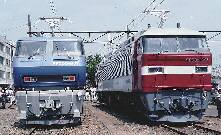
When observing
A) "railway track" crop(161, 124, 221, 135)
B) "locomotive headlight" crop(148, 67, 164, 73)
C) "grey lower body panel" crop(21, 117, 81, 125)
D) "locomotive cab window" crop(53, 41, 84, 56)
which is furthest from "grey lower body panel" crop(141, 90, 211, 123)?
"locomotive cab window" crop(53, 41, 84, 56)

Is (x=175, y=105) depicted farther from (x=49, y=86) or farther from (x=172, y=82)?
(x=49, y=86)

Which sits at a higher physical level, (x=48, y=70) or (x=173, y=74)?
(x=48, y=70)

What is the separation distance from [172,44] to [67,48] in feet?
11.9

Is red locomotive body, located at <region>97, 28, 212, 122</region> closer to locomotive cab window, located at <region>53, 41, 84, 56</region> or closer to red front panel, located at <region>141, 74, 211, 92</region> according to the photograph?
red front panel, located at <region>141, 74, 211, 92</region>

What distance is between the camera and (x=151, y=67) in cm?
1672

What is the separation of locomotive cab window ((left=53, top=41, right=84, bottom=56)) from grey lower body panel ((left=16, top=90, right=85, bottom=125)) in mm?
1455

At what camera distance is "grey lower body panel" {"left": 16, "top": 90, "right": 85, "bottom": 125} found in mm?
16141

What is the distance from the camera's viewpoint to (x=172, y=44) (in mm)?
17297

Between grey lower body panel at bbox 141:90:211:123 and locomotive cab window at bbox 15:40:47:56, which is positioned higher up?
locomotive cab window at bbox 15:40:47:56

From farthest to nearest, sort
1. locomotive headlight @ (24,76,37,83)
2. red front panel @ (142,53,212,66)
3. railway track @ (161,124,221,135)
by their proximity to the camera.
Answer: red front panel @ (142,53,212,66)
locomotive headlight @ (24,76,37,83)
railway track @ (161,124,221,135)

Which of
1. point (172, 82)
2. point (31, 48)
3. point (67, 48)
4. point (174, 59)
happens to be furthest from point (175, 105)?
point (31, 48)

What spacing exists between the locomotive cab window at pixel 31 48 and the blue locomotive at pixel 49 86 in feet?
0.43

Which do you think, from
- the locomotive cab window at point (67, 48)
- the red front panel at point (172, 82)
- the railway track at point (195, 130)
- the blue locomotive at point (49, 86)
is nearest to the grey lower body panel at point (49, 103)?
the blue locomotive at point (49, 86)

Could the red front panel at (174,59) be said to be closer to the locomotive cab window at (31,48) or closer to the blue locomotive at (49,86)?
the blue locomotive at (49,86)
